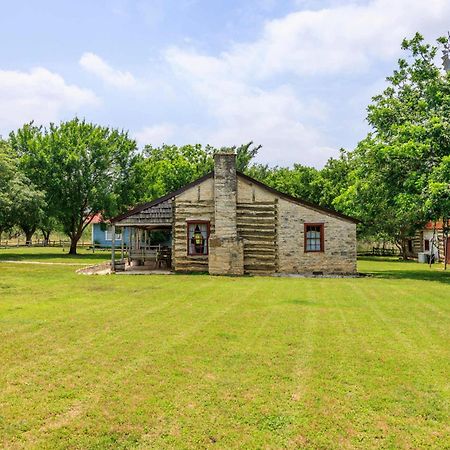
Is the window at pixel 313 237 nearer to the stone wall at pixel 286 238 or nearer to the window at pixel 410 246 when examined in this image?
the stone wall at pixel 286 238

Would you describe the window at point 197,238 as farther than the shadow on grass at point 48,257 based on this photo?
No

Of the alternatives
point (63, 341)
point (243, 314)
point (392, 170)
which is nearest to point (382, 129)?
point (392, 170)

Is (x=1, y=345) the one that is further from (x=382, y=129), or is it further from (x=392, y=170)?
(x=382, y=129)

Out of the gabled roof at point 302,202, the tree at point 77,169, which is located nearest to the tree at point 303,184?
the tree at point 77,169

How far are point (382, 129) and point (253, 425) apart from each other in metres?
22.9

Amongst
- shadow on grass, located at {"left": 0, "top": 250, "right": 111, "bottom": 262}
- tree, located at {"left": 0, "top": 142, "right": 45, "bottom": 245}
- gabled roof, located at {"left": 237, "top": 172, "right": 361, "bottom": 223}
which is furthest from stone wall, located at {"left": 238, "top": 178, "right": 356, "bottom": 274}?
tree, located at {"left": 0, "top": 142, "right": 45, "bottom": 245}

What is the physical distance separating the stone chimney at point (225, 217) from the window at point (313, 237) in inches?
133

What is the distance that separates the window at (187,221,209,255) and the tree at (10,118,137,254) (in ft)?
57.2

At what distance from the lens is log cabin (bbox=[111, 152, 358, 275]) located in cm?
2227

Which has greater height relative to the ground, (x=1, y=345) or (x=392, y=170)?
(x=392, y=170)

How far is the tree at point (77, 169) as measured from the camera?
125ft

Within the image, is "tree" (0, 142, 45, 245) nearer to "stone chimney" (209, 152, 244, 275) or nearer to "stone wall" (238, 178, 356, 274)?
"stone chimney" (209, 152, 244, 275)

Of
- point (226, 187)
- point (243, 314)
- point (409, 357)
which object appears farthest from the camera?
point (226, 187)

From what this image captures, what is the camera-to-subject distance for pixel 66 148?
38.8m
